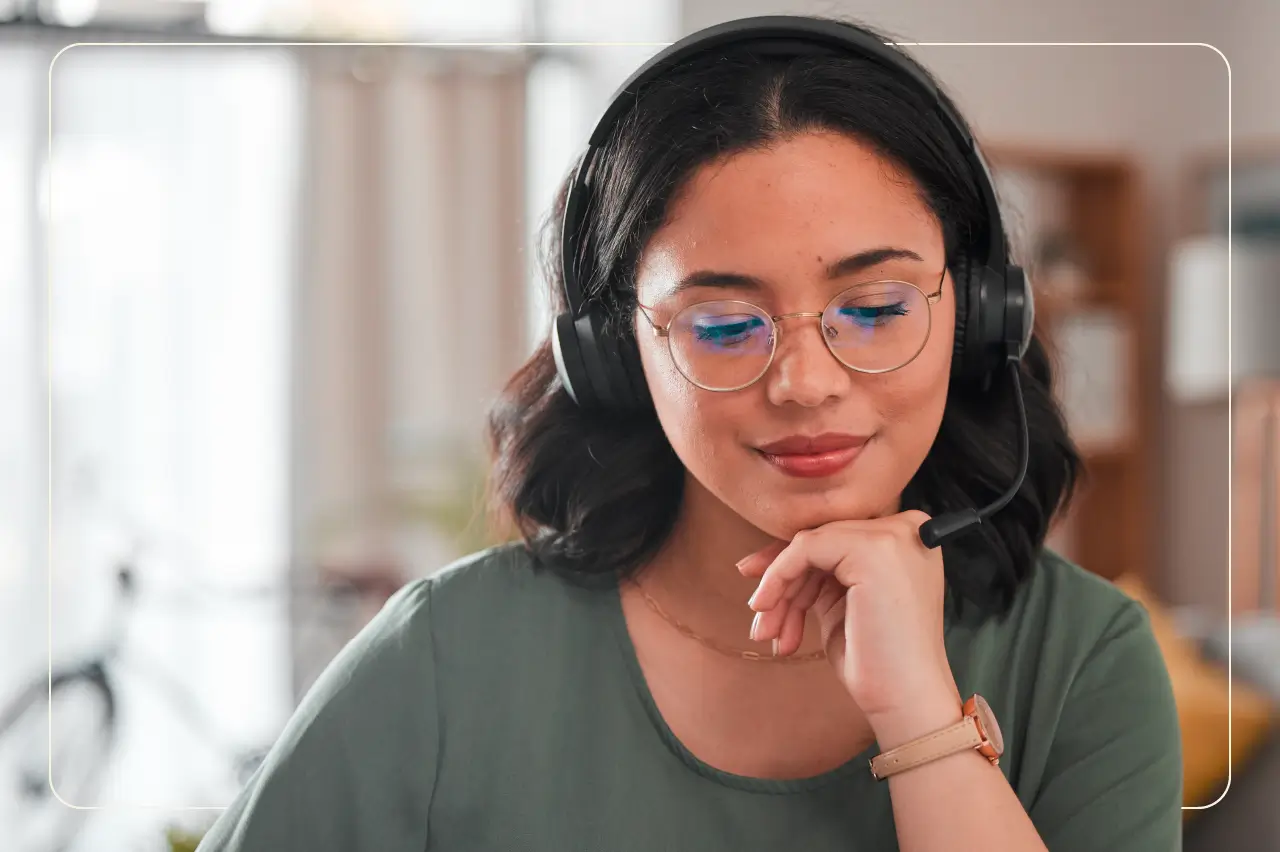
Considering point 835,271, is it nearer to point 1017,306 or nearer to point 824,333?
point 824,333

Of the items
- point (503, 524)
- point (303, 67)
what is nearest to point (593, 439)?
point (503, 524)

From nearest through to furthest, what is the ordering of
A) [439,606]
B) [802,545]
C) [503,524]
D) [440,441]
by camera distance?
[802,545] < [439,606] < [503,524] < [440,441]

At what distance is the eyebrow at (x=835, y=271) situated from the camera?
2.19ft

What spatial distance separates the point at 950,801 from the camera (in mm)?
667

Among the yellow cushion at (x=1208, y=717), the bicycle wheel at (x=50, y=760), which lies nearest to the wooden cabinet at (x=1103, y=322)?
the yellow cushion at (x=1208, y=717)

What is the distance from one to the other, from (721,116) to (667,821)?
0.48 metres

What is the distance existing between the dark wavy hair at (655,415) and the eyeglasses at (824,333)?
0.24ft

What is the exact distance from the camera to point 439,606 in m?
0.83

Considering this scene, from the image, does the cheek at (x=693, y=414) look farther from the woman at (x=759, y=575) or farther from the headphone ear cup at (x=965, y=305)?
the headphone ear cup at (x=965, y=305)

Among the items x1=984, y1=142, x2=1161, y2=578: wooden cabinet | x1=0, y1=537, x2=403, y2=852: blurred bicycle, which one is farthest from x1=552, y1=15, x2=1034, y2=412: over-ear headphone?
Result: x1=984, y1=142, x2=1161, y2=578: wooden cabinet

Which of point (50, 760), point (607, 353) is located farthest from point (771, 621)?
point (50, 760)

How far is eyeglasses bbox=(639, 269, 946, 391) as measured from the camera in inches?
26.5

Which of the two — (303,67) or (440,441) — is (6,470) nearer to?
(440,441)

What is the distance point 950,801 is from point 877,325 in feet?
0.98
